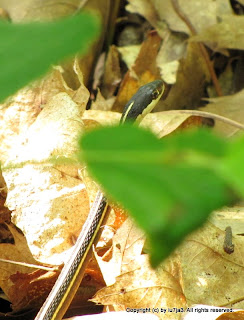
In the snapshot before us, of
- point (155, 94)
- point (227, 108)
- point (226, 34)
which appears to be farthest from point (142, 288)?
point (226, 34)

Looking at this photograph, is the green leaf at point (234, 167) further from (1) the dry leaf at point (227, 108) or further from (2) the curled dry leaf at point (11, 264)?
(1) the dry leaf at point (227, 108)

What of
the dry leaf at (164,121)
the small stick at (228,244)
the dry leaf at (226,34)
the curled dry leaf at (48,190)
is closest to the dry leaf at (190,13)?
the dry leaf at (226,34)

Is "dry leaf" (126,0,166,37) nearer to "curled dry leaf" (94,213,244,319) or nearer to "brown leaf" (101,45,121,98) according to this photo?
"brown leaf" (101,45,121,98)

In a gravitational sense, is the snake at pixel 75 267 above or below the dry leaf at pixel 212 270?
above

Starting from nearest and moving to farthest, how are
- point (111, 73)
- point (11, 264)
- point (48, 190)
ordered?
point (11, 264) < point (48, 190) < point (111, 73)

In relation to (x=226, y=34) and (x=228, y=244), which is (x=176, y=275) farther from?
(x=226, y=34)

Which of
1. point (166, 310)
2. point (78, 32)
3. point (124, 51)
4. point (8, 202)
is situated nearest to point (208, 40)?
point (124, 51)
